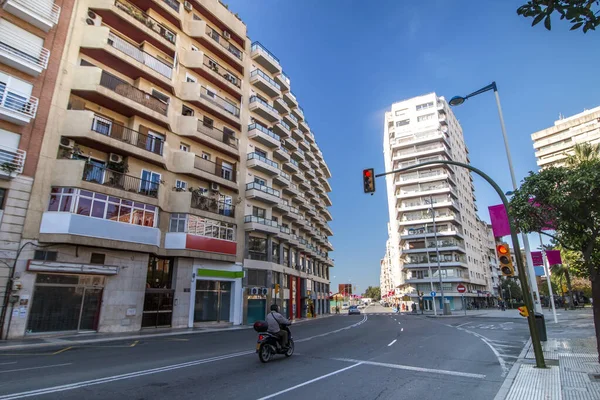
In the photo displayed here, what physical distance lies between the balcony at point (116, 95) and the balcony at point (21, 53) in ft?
5.75

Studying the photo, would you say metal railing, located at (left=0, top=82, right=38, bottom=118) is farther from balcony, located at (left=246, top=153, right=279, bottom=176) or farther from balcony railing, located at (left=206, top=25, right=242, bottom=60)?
balcony, located at (left=246, top=153, right=279, bottom=176)

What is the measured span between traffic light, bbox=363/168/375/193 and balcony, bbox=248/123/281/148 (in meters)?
21.8

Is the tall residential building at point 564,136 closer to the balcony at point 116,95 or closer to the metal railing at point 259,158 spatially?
the metal railing at point 259,158

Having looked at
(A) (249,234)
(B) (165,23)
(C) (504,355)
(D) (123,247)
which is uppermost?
(B) (165,23)

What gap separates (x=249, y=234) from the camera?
3047 cm

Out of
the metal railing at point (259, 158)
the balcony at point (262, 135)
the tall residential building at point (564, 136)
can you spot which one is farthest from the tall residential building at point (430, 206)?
the metal railing at point (259, 158)

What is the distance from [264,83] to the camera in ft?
116

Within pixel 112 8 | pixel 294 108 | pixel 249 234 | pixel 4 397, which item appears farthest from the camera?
pixel 294 108

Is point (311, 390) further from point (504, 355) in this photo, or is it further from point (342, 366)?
point (504, 355)

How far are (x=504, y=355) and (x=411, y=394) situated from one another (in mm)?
6514

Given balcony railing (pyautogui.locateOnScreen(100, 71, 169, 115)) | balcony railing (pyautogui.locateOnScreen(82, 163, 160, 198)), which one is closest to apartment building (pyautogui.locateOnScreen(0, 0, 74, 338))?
balcony railing (pyautogui.locateOnScreen(82, 163, 160, 198))

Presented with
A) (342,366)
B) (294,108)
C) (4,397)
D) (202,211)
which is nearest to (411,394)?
(342,366)

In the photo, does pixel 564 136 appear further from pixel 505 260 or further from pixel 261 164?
pixel 505 260

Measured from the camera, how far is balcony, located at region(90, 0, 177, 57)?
2133 cm
